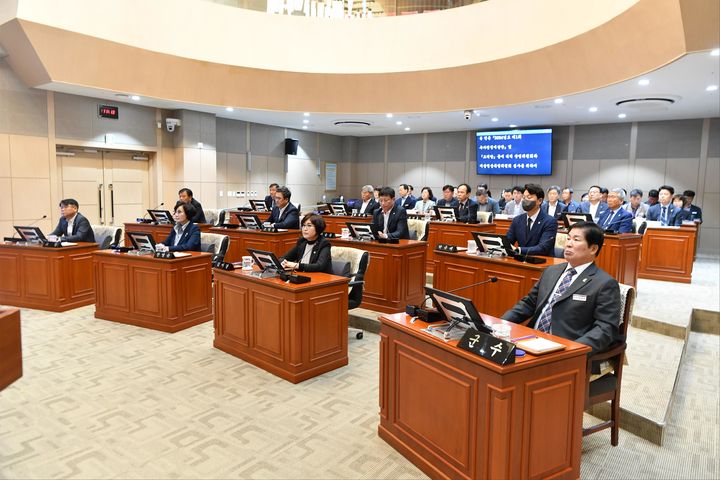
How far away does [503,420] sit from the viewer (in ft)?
7.27

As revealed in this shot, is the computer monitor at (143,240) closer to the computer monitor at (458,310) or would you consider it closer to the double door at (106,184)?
the computer monitor at (458,310)

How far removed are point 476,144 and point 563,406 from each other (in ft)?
41.5

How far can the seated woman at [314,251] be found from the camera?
15.3 ft

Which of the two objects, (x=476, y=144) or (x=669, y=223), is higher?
(x=476, y=144)

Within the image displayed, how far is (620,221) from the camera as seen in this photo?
703cm

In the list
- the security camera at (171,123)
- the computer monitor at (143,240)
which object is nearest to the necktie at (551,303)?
the computer monitor at (143,240)

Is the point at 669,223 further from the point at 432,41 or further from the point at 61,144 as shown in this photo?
the point at 61,144

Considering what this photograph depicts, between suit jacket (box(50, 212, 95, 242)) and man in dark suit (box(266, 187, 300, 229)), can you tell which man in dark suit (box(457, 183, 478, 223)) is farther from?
suit jacket (box(50, 212, 95, 242))

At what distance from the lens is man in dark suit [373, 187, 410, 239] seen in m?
6.54

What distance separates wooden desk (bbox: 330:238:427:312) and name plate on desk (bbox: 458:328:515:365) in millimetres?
3482

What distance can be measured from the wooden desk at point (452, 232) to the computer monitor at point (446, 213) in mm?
205

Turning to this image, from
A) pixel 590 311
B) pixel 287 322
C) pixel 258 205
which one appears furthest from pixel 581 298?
pixel 258 205

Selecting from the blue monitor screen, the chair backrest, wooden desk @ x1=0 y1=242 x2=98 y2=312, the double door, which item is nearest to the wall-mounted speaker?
the double door

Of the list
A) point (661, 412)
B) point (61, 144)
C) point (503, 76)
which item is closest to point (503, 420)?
point (661, 412)
